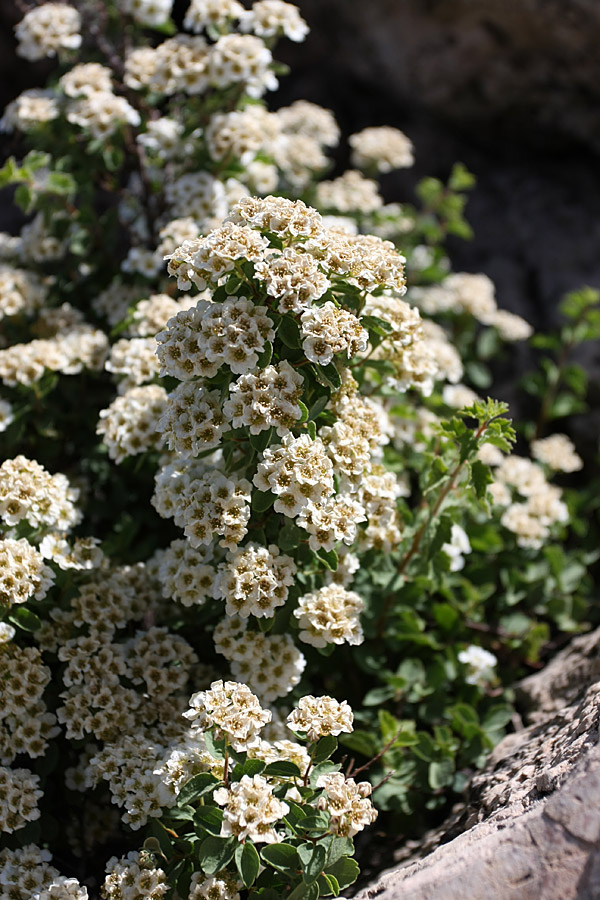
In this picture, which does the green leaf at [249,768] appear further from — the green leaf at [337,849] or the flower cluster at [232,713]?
the green leaf at [337,849]

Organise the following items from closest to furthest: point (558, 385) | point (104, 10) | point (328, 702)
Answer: point (328, 702) < point (104, 10) < point (558, 385)

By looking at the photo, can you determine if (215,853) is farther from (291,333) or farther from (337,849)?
(291,333)

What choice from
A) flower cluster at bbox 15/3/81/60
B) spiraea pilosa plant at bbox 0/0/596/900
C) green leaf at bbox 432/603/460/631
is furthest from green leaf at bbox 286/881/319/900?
flower cluster at bbox 15/3/81/60

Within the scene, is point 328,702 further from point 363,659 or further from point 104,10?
point 104,10

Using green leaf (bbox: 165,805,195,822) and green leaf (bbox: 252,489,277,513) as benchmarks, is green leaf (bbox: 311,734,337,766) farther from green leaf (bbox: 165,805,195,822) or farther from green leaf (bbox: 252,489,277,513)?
green leaf (bbox: 252,489,277,513)

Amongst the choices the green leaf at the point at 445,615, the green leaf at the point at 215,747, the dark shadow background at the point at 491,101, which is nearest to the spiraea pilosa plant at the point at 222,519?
the green leaf at the point at 215,747

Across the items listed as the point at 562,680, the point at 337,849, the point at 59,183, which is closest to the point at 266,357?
the point at 337,849

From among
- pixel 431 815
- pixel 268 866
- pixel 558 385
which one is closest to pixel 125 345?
pixel 268 866
